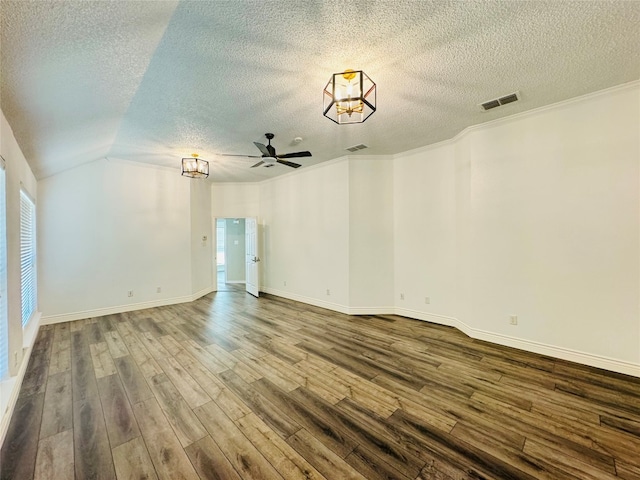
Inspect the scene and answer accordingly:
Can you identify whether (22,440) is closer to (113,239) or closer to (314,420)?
(314,420)

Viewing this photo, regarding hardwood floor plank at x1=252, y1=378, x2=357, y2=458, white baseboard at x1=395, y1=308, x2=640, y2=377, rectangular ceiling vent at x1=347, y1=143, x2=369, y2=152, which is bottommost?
hardwood floor plank at x1=252, y1=378, x2=357, y2=458

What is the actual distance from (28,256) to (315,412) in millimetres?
4679

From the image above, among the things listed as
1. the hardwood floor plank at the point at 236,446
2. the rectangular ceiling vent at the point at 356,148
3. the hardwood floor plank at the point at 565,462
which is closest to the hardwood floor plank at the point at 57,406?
the hardwood floor plank at the point at 236,446

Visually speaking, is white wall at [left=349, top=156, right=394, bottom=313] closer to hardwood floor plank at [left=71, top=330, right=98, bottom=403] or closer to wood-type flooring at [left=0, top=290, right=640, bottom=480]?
wood-type flooring at [left=0, top=290, right=640, bottom=480]

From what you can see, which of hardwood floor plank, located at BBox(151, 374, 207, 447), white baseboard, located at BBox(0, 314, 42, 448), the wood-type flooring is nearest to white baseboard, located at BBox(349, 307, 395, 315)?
the wood-type flooring

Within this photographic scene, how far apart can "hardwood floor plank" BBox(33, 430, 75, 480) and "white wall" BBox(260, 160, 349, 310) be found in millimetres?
4057

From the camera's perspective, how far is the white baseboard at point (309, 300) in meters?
5.26

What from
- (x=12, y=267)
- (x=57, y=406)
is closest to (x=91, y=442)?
(x=57, y=406)

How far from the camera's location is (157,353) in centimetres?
339

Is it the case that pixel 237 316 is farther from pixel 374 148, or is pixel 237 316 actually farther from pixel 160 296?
pixel 374 148

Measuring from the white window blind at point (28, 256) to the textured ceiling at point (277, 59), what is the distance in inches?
30.2

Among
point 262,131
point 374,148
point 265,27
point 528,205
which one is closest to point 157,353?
point 262,131

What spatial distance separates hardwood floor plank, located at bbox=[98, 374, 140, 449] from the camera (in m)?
1.99

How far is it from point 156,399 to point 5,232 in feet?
6.83
